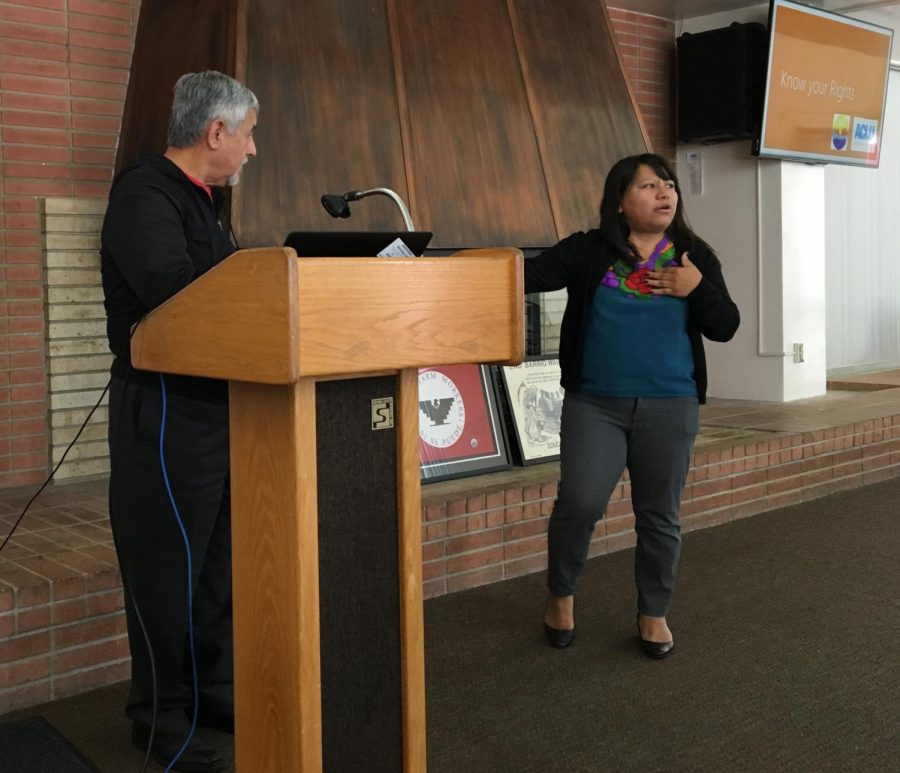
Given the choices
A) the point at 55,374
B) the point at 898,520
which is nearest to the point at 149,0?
the point at 55,374

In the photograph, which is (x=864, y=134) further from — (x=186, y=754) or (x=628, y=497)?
(x=186, y=754)

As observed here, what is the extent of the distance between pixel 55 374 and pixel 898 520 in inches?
137

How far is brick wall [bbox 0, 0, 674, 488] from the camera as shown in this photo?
3900 mm

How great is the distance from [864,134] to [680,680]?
15.6 ft

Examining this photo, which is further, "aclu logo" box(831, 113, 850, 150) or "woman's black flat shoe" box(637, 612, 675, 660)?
"aclu logo" box(831, 113, 850, 150)

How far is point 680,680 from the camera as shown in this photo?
2797 mm

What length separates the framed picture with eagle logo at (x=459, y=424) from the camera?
4.09m

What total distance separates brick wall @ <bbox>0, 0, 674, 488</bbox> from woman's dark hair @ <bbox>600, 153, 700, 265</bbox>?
2179mm

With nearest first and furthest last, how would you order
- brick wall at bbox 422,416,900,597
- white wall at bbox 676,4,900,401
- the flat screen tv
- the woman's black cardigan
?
the woman's black cardigan, brick wall at bbox 422,416,900,597, the flat screen tv, white wall at bbox 676,4,900,401

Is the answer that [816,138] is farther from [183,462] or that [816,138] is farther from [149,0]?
[183,462]

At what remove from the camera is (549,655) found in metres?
3.00

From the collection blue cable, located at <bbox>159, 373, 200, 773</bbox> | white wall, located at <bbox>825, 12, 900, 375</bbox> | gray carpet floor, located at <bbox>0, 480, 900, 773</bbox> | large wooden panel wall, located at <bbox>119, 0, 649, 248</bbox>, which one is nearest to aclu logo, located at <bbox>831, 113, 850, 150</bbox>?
white wall, located at <bbox>825, 12, 900, 375</bbox>

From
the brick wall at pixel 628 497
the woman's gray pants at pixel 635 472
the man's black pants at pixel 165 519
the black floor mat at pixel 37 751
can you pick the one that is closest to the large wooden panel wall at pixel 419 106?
the brick wall at pixel 628 497

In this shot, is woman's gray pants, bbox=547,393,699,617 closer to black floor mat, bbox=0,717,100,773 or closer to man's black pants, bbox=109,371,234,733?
man's black pants, bbox=109,371,234,733
